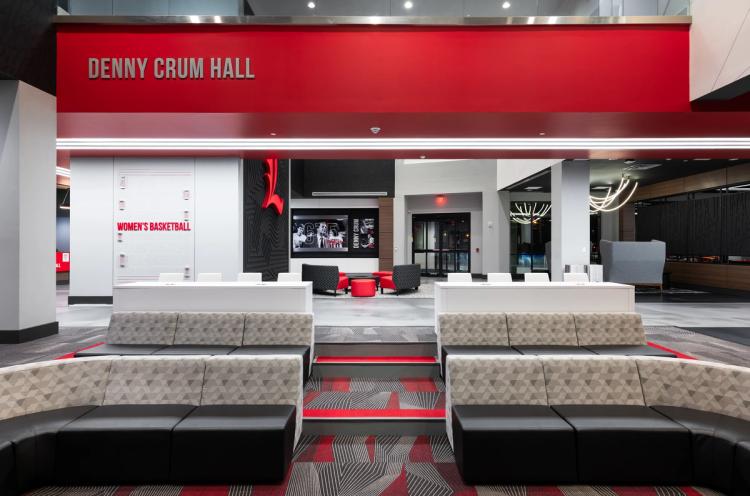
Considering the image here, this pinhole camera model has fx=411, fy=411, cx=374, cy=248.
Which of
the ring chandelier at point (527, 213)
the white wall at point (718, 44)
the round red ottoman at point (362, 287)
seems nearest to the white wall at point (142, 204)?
the round red ottoman at point (362, 287)

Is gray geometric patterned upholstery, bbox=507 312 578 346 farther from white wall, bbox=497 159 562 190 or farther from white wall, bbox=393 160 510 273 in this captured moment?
white wall, bbox=393 160 510 273

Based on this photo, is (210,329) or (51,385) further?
(210,329)

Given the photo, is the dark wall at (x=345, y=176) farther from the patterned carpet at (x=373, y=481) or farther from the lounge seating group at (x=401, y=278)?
the patterned carpet at (x=373, y=481)

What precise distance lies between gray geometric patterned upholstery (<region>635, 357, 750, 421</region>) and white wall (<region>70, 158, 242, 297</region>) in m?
6.97

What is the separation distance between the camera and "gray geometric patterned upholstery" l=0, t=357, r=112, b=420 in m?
2.90

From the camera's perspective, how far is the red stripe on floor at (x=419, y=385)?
432 cm

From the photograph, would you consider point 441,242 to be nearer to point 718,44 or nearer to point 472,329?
point 472,329

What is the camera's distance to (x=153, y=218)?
822cm

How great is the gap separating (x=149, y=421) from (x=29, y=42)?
473 centimetres

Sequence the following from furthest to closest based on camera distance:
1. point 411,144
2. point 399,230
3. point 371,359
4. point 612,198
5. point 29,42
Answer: point 399,230 → point 612,198 → point 411,144 → point 371,359 → point 29,42

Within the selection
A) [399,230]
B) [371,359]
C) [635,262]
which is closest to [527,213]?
[399,230]

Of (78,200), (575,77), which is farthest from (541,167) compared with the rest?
(78,200)

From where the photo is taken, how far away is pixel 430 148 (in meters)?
6.70

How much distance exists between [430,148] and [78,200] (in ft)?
23.4
